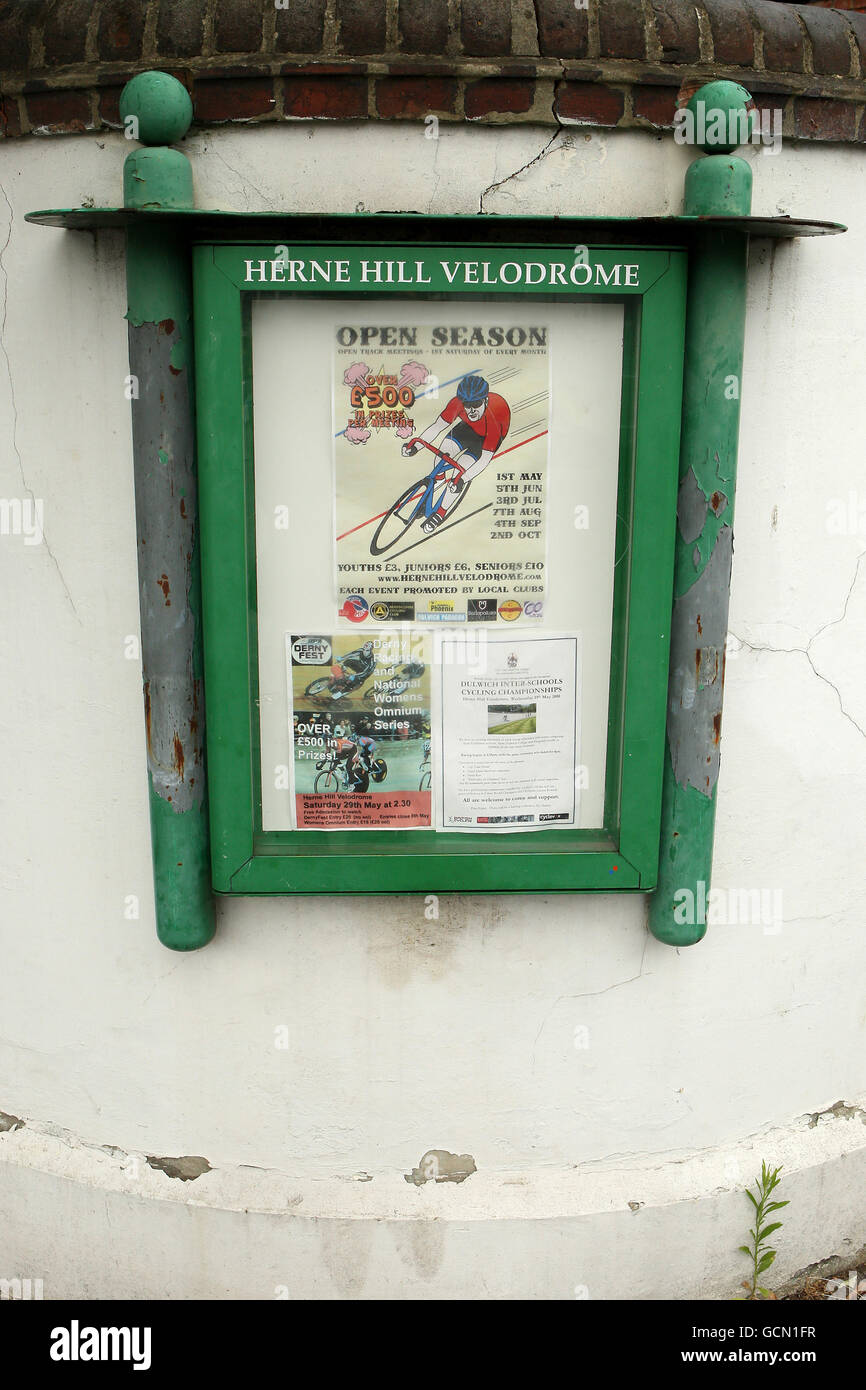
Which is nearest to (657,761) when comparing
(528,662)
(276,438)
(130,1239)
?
(528,662)

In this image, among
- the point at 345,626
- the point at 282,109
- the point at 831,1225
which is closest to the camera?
the point at 282,109

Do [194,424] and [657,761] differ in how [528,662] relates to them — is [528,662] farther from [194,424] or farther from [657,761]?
[194,424]

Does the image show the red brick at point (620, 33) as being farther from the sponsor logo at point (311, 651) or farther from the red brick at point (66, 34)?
the sponsor logo at point (311, 651)

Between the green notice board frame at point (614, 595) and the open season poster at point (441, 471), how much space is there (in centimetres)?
13

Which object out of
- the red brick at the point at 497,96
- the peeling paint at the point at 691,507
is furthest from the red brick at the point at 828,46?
the peeling paint at the point at 691,507

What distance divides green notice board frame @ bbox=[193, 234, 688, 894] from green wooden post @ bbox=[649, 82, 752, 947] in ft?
0.17

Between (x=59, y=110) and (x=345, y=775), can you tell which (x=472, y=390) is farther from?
(x=59, y=110)

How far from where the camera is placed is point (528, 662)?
2.44 meters

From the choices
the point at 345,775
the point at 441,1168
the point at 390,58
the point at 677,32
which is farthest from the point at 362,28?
the point at 441,1168

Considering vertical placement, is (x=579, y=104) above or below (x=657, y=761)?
above

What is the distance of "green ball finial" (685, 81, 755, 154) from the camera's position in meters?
2.20

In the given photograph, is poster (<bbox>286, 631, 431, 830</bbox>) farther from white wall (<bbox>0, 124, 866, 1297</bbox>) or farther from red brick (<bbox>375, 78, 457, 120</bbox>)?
red brick (<bbox>375, 78, 457, 120</bbox>)

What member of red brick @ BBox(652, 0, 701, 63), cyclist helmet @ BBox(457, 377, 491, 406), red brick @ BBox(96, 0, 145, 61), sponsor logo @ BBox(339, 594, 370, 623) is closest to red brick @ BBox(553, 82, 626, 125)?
red brick @ BBox(652, 0, 701, 63)

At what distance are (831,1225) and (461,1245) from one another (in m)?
1.08
